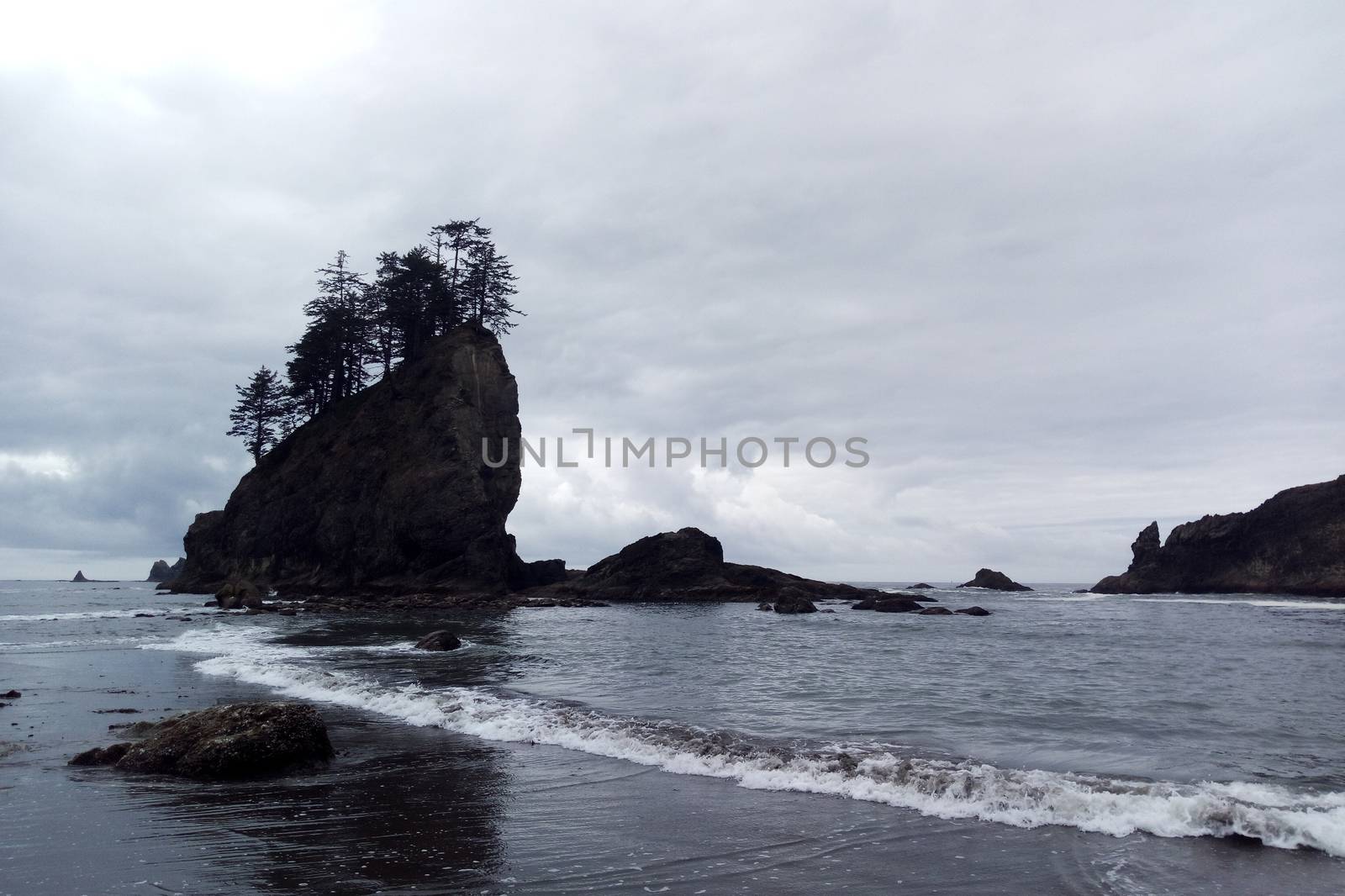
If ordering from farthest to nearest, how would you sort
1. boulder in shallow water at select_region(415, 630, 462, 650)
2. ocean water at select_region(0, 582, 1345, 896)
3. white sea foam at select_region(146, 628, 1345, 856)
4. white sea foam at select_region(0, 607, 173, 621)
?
white sea foam at select_region(0, 607, 173, 621)
boulder in shallow water at select_region(415, 630, 462, 650)
white sea foam at select_region(146, 628, 1345, 856)
ocean water at select_region(0, 582, 1345, 896)

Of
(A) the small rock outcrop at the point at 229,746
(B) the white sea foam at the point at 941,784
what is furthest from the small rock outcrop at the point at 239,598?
(A) the small rock outcrop at the point at 229,746

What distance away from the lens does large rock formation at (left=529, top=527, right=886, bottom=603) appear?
77375mm

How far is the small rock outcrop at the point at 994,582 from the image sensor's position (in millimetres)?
134625

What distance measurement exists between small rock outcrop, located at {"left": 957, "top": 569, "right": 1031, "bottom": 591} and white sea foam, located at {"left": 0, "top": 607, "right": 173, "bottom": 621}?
123 meters

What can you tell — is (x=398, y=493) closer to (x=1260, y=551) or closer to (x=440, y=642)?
(x=440, y=642)

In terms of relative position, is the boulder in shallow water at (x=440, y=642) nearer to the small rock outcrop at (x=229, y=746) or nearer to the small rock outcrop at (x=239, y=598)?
the small rock outcrop at (x=229, y=746)

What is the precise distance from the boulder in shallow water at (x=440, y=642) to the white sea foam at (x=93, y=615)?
33755 millimetres

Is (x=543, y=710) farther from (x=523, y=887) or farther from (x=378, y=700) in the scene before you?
(x=523, y=887)

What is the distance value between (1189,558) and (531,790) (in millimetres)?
121003

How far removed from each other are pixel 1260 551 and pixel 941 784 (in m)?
113

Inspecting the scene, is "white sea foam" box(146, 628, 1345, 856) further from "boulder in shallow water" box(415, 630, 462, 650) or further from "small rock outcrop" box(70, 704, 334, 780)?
"boulder in shallow water" box(415, 630, 462, 650)

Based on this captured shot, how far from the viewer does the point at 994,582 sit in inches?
5423

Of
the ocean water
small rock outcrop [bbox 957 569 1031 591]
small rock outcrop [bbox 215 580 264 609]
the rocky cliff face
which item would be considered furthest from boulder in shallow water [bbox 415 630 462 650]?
small rock outcrop [bbox 957 569 1031 591]

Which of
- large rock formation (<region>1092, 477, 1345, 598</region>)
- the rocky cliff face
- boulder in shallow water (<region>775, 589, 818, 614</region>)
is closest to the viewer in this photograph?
boulder in shallow water (<region>775, 589, 818, 614</region>)
